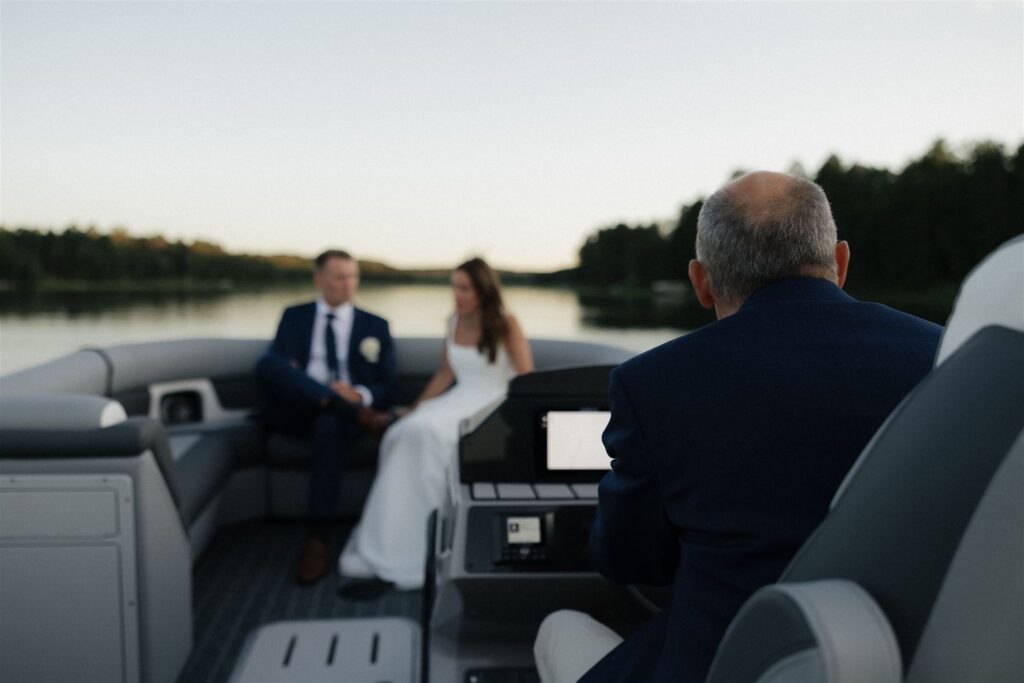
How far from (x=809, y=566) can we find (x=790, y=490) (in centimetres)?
18

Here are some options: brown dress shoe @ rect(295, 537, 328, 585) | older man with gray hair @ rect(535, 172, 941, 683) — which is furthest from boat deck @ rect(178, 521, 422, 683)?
older man with gray hair @ rect(535, 172, 941, 683)

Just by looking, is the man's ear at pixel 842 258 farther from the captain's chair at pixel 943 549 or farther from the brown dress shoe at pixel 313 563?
the brown dress shoe at pixel 313 563

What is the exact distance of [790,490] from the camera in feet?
2.62

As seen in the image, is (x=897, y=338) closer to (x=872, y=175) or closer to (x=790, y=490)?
(x=790, y=490)

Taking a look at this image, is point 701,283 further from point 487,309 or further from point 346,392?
point 346,392

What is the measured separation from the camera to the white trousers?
1207 millimetres

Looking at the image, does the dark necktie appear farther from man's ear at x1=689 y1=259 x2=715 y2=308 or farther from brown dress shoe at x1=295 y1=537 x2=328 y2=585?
man's ear at x1=689 y1=259 x2=715 y2=308

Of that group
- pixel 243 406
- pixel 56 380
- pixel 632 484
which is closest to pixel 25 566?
pixel 56 380

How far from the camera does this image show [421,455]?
3055 millimetres

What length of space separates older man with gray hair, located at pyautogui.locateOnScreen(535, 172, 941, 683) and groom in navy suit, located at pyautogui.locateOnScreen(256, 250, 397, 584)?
2.36m

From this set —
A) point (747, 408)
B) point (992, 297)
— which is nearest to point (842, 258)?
point (747, 408)

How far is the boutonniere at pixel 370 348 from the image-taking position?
3.57 meters

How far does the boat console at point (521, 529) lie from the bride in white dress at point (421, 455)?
1.09m

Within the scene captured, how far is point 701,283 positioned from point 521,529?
0.72m
